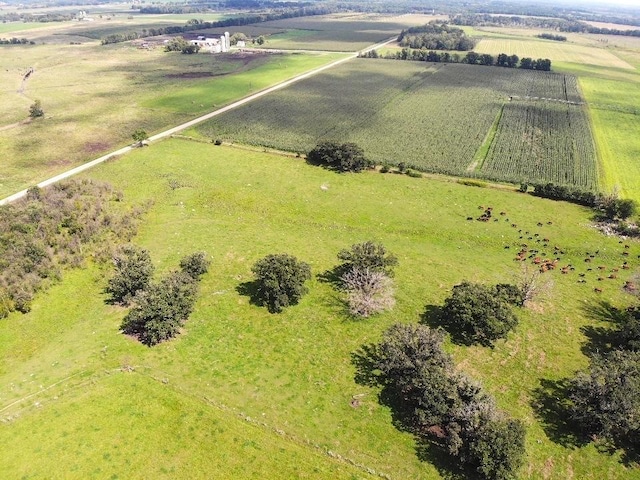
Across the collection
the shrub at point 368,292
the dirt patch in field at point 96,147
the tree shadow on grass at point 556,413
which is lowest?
the tree shadow on grass at point 556,413

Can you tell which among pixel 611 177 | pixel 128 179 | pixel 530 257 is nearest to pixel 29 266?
pixel 128 179

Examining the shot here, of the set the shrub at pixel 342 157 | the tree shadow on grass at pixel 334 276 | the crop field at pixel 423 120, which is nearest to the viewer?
the tree shadow on grass at pixel 334 276

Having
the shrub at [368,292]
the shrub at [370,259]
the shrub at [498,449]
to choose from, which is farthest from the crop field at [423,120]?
the shrub at [498,449]

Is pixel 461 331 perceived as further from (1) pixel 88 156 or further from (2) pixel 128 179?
(1) pixel 88 156

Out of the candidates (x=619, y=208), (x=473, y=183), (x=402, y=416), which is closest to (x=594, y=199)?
(x=619, y=208)

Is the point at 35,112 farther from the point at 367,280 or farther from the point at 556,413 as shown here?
the point at 556,413

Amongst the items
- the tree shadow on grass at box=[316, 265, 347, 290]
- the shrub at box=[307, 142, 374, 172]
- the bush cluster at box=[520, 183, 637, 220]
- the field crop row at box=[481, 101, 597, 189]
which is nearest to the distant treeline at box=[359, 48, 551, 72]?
the field crop row at box=[481, 101, 597, 189]

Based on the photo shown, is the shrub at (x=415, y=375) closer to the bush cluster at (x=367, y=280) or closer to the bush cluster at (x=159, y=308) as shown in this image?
the bush cluster at (x=367, y=280)
